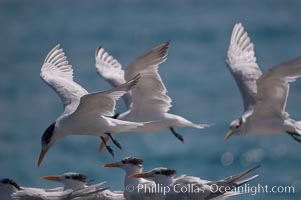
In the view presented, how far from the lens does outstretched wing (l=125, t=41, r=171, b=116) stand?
11.8m

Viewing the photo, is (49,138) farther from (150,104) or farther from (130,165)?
(150,104)

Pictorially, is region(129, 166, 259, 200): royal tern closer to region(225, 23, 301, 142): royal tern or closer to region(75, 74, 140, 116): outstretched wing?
region(75, 74, 140, 116): outstretched wing

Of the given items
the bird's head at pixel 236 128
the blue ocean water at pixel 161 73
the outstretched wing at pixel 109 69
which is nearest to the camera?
the bird's head at pixel 236 128

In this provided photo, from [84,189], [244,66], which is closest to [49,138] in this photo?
[84,189]

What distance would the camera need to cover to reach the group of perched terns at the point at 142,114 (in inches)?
401

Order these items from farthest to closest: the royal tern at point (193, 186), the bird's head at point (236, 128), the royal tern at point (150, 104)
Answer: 1. the bird's head at point (236, 128)
2. the royal tern at point (150, 104)
3. the royal tern at point (193, 186)

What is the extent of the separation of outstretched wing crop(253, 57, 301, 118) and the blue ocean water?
5.83m

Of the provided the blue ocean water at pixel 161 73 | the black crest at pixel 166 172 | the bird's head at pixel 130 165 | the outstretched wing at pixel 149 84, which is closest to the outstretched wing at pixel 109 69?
the outstretched wing at pixel 149 84

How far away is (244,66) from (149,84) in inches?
54.3

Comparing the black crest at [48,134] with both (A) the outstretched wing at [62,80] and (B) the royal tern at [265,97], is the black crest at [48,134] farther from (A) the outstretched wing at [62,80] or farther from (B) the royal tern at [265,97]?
(B) the royal tern at [265,97]

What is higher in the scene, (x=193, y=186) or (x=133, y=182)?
(x=133, y=182)

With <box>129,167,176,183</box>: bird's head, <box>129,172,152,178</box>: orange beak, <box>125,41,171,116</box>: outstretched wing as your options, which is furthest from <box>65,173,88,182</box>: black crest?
<box>125,41,171,116</box>: outstretched wing

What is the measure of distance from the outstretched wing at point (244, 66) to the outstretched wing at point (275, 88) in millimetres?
342

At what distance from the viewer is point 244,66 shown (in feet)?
42.4
